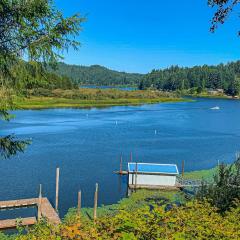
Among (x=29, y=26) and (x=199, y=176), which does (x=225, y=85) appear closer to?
(x=199, y=176)

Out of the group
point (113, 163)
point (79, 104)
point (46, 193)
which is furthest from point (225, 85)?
point (46, 193)

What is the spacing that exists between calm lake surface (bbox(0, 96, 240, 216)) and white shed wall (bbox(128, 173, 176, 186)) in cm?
133

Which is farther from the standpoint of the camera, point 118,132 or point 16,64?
point 118,132

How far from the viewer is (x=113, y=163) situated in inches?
1500

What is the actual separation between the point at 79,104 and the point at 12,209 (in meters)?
90.5

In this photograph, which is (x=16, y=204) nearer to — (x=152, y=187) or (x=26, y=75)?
(x=152, y=187)

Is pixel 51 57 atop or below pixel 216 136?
atop

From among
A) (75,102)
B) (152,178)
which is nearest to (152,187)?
(152,178)

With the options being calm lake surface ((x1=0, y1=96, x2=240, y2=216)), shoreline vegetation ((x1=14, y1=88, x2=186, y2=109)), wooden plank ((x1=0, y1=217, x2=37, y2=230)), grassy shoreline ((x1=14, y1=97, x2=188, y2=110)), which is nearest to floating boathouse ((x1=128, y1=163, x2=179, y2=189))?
calm lake surface ((x1=0, y1=96, x2=240, y2=216))

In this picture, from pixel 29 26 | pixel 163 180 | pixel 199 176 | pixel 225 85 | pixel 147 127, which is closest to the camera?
pixel 29 26

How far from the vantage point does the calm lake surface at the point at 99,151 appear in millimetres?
29438

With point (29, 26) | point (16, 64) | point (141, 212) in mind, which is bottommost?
point (141, 212)

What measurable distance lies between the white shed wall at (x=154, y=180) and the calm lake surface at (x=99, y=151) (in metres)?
1.33

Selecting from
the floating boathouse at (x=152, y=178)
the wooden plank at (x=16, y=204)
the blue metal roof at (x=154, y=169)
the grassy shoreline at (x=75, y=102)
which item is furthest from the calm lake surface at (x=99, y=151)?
the grassy shoreline at (x=75, y=102)
